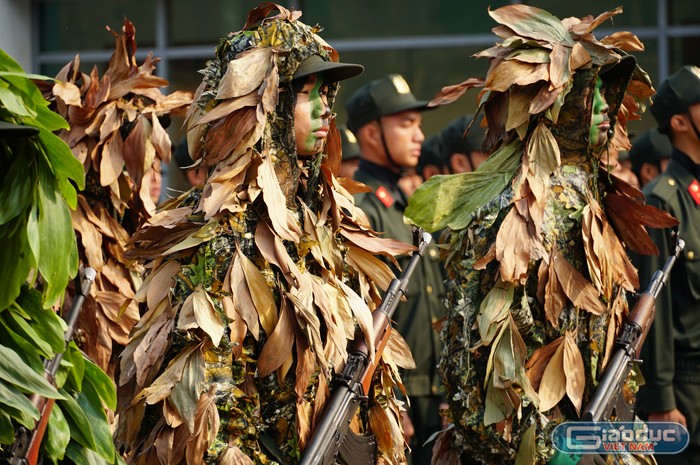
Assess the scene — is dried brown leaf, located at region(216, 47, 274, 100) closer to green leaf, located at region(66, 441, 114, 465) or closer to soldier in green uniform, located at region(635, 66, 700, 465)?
green leaf, located at region(66, 441, 114, 465)

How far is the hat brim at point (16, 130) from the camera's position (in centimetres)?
320

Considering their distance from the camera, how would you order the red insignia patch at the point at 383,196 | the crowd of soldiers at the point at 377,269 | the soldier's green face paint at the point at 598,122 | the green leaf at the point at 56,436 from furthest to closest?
the red insignia patch at the point at 383,196
the soldier's green face paint at the point at 598,122
the crowd of soldiers at the point at 377,269
the green leaf at the point at 56,436

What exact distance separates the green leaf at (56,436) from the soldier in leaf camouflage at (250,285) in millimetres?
786

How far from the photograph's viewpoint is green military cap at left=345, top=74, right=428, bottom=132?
26.7 ft

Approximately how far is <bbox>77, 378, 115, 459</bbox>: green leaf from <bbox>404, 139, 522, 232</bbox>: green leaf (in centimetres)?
225

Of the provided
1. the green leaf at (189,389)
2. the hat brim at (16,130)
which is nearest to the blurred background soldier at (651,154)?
the green leaf at (189,389)

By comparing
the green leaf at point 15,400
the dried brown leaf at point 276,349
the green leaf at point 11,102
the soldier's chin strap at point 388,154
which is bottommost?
the soldier's chin strap at point 388,154

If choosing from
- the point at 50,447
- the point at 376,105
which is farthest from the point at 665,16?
the point at 50,447

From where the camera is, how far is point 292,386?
4.67 m

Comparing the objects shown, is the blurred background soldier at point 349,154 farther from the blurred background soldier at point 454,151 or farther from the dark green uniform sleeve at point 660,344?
the dark green uniform sleeve at point 660,344

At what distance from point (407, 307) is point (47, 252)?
14.4 ft

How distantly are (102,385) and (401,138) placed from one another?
454 cm

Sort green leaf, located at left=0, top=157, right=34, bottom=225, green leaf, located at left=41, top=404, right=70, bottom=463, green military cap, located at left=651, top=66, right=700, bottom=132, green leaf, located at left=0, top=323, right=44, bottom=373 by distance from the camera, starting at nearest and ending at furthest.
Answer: green leaf, located at left=0, top=157, right=34, bottom=225 < green leaf, located at left=0, top=323, right=44, bottom=373 < green leaf, located at left=41, top=404, right=70, bottom=463 < green military cap, located at left=651, top=66, right=700, bottom=132

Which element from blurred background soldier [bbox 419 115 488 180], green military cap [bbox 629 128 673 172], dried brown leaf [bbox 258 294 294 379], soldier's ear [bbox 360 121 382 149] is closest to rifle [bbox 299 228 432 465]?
dried brown leaf [bbox 258 294 294 379]
